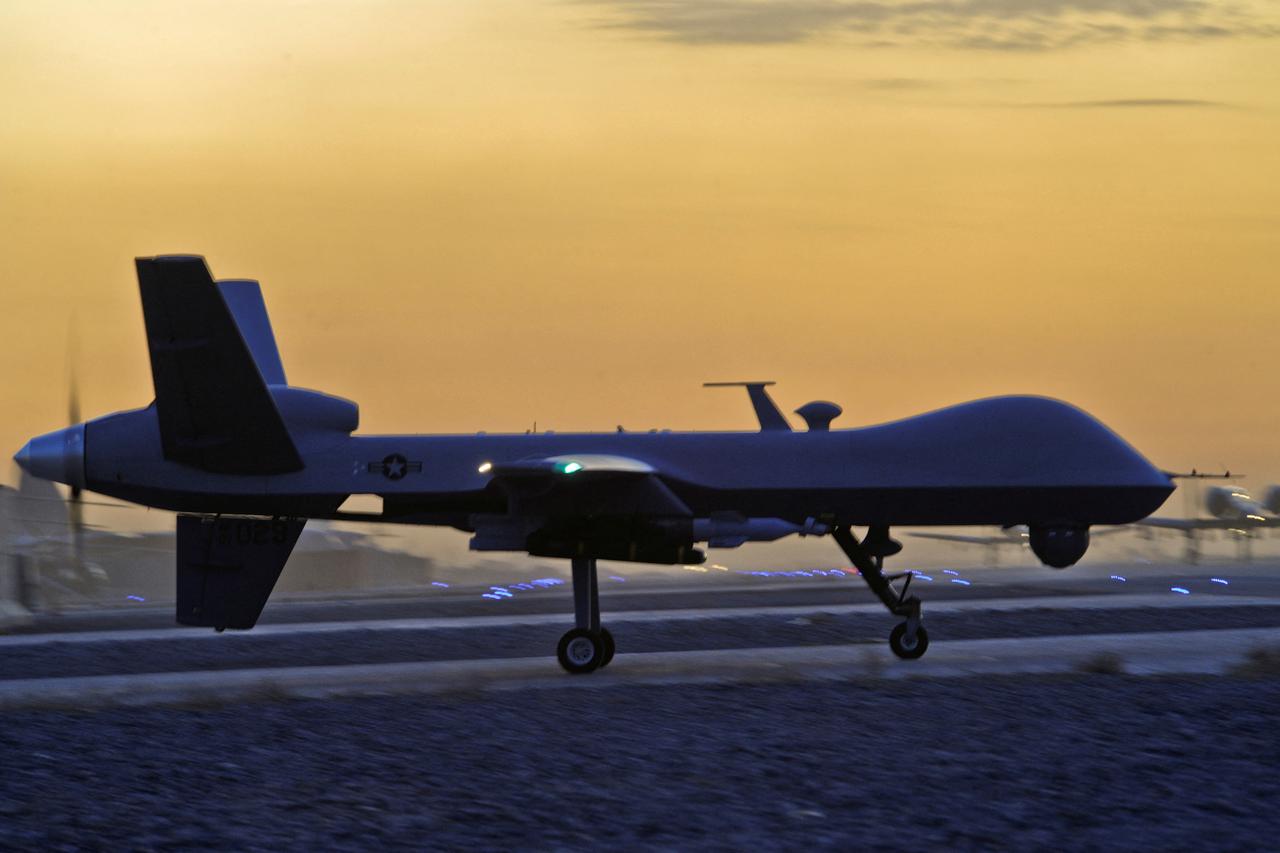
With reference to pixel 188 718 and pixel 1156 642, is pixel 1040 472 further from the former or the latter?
pixel 188 718

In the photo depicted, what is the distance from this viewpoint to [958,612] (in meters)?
29.1

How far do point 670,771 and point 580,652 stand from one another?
7.48 meters

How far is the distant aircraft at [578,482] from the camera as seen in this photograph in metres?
19.7

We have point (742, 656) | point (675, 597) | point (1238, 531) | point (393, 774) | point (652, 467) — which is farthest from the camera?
point (1238, 531)

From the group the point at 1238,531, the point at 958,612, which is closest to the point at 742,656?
the point at 958,612

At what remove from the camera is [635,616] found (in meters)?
30.2

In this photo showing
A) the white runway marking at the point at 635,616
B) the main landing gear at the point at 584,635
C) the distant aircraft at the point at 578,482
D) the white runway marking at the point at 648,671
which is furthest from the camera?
the white runway marking at the point at 635,616

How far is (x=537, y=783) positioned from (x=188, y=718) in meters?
5.33

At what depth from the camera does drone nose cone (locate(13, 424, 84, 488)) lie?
20.7m

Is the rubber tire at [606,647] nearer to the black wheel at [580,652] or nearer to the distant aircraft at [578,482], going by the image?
the distant aircraft at [578,482]

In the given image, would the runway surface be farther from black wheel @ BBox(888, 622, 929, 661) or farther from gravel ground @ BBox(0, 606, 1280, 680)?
black wheel @ BBox(888, 622, 929, 661)

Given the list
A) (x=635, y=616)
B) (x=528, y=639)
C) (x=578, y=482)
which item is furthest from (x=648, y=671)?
(x=635, y=616)

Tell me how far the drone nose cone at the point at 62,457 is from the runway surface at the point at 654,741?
289 cm

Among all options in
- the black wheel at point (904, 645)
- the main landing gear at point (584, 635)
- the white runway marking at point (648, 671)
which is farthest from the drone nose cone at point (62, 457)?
the black wheel at point (904, 645)
